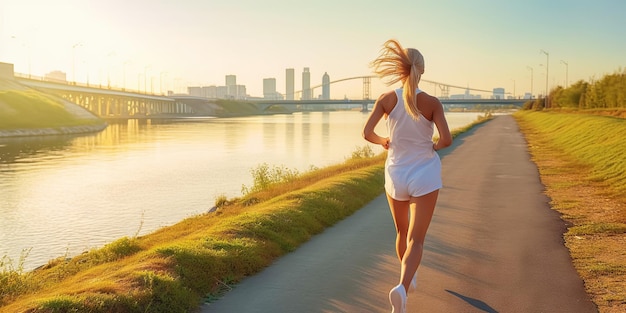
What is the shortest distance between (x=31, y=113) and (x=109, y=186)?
171ft

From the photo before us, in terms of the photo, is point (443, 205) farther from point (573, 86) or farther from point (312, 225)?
point (573, 86)

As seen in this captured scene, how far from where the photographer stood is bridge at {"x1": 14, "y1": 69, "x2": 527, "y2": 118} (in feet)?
349

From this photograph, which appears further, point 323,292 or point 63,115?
point 63,115

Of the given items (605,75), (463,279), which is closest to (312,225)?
(463,279)

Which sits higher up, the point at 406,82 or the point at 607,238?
the point at 406,82

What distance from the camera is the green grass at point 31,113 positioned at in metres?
63.7

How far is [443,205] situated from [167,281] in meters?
7.55

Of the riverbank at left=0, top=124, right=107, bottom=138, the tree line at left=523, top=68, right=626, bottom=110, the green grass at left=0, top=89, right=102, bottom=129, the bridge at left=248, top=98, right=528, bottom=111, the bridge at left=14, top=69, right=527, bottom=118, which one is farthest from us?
the bridge at left=248, top=98, right=528, bottom=111

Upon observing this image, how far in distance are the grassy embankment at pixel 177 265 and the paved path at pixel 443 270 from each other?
288mm

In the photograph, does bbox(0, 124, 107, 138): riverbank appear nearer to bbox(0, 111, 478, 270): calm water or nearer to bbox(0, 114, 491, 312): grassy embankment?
bbox(0, 111, 478, 270): calm water

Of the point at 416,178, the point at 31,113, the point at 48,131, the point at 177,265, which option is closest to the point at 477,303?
the point at 416,178

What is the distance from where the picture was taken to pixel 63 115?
73.1 m

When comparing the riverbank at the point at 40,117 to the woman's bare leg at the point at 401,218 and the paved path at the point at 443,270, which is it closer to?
the paved path at the point at 443,270

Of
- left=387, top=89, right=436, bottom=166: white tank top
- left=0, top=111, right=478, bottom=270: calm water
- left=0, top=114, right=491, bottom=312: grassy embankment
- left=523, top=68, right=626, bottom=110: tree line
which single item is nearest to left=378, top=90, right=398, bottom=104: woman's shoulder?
left=387, top=89, right=436, bottom=166: white tank top
